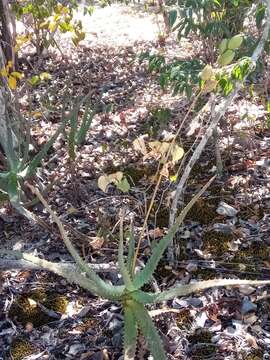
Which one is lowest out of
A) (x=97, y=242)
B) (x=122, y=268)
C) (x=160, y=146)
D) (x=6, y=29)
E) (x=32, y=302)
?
(x=32, y=302)

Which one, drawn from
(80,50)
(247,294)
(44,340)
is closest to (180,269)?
(247,294)

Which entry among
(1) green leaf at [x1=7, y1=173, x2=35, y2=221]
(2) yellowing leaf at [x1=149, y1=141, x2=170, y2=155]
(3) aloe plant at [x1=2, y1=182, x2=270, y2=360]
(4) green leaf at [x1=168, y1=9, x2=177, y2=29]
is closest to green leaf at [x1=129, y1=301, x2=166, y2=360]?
(3) aloe plant at [x1=2, y1=182, x2=270, y2=360]

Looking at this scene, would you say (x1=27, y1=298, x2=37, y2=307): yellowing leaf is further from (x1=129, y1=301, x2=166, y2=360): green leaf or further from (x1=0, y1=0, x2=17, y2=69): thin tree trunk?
(x1=0, y1=0, x2=17, y2=69): thin tree trunk

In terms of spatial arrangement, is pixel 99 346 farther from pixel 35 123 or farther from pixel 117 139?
pixel 35 123

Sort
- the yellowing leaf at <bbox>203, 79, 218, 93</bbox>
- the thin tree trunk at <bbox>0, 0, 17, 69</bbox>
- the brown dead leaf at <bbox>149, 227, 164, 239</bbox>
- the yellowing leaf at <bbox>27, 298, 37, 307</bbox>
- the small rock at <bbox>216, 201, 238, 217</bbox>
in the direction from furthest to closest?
the thin tree trunk at <bbox>0, 0, 17, 69</bbox> < the small rock at <bbox>216, 201, 238, 217</bbox> < the brown dead leaf at <bbox>149, 227, 164, 239</bbox> < the yellowing leaf at <bbox>27, 298, 37, 307</bbox> < the yellowing leaf at <bbox>203, 79, 218, 93</bbox>

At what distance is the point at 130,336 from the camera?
1.35 meters

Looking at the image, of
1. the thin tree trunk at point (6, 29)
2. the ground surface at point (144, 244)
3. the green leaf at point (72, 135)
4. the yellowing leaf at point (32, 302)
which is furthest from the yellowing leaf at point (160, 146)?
the thin tree trunk at point (6, 29)

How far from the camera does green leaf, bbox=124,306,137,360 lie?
131 cm

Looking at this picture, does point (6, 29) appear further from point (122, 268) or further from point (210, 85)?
point (122, 268)

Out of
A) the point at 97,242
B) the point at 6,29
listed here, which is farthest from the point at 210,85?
the point at 6,29

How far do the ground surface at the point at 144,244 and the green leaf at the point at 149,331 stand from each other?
0.34ft

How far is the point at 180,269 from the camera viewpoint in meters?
2.07

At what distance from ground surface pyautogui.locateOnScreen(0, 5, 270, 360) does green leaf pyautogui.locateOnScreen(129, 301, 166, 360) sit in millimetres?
103

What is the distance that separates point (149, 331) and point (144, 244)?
2.96ft
